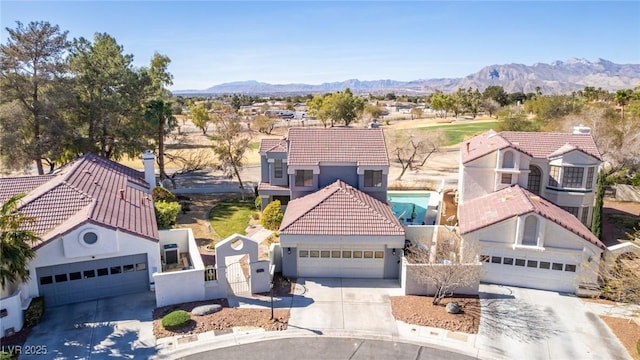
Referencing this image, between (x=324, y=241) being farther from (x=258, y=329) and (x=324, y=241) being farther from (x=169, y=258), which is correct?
(x=169, y=258)

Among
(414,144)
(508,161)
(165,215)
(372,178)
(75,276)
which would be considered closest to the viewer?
(75,276)

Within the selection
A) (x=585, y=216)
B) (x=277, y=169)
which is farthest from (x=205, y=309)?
(x=585, y=216)

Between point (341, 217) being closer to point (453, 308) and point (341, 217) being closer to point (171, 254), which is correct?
point (453, 308)

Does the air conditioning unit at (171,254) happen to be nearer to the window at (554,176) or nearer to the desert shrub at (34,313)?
the desert shrub at (34,313)

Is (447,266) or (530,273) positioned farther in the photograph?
(530,273)

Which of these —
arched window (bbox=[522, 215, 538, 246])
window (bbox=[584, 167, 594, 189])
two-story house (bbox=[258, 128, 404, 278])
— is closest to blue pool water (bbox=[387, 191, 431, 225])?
two-story house (bbox=[258, 128, 404, 278])

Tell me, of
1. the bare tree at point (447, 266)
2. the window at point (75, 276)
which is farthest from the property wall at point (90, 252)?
the bare tree at point (447, 266)

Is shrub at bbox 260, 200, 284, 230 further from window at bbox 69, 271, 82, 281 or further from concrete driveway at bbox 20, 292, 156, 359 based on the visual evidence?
window at bbox 69, 271, 82, 281
